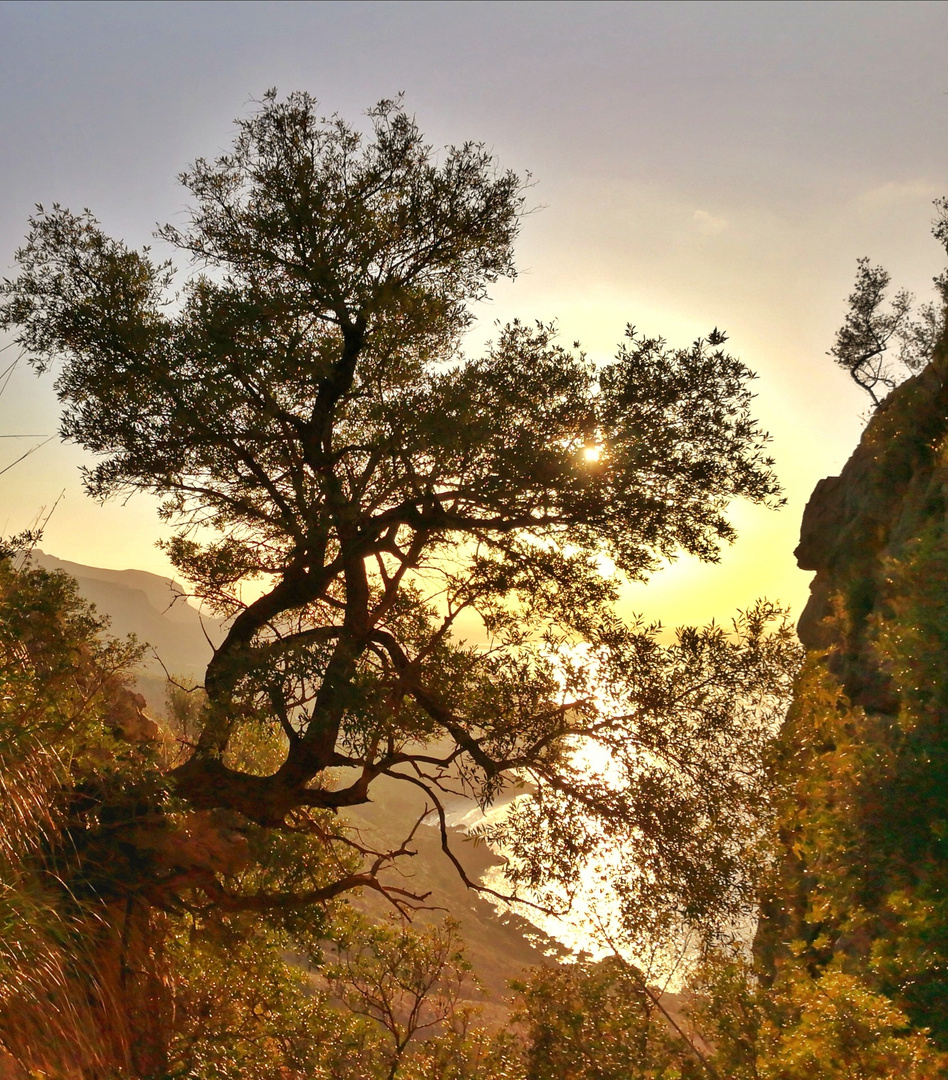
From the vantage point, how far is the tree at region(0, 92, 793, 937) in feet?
26.7

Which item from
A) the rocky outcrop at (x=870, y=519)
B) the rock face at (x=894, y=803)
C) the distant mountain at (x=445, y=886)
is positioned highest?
the rocky outcrop at (x=870, y=519)

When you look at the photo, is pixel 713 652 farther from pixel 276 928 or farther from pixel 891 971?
pixel 276 928

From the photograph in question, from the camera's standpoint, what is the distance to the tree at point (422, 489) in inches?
320

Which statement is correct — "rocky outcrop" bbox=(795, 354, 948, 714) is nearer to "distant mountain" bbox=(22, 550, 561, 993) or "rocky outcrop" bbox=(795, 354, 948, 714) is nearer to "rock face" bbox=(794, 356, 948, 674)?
"rock face" bbox=(794, 356, 948, 674)

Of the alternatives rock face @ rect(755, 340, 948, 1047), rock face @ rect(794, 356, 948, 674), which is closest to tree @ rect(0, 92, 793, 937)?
rock face @ rect(755, 340, 948, 1047)

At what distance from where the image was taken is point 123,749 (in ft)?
23.6

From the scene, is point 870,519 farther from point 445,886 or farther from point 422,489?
point 445,886

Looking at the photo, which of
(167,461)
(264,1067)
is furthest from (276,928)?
(167,461)

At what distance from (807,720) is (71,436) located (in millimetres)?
9748

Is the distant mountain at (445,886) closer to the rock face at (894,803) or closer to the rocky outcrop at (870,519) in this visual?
the rocky outcrop at (870,519)

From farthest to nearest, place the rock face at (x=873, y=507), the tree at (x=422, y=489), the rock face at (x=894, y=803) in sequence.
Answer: the rock face at (x=873, y=507)
the tree at (x=422, y=489)
the rock face at (x=894, y=803)

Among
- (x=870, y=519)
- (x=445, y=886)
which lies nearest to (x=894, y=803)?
(x=870, y=519)

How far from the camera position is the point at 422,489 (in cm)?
823

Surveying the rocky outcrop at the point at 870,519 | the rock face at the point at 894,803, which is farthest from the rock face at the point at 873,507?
the rock face at the point at 894,803
